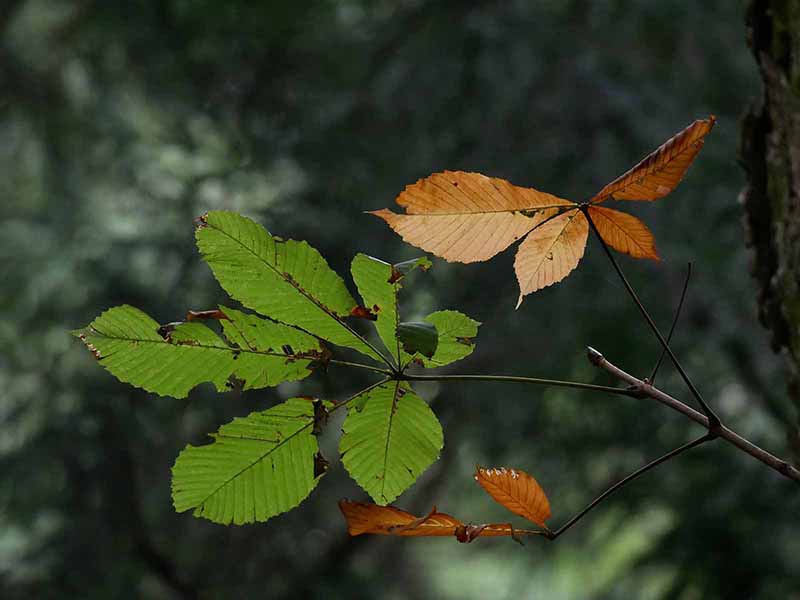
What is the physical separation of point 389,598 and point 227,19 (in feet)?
7.02

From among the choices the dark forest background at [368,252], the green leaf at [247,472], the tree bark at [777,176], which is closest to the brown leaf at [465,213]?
the green leaf at [247,472]

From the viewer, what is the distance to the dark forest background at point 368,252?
286 cm

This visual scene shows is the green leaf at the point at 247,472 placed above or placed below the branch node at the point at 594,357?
below

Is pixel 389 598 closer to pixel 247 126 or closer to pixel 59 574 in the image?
pixel 59 574

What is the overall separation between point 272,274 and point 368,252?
2.38m

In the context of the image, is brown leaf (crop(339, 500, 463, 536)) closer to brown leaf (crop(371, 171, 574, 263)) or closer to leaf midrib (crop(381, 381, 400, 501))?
leaf midrib (crop(381, 381, 400, 501))

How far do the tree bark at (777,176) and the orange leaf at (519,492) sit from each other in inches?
17.9

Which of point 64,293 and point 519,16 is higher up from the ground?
point 519,16

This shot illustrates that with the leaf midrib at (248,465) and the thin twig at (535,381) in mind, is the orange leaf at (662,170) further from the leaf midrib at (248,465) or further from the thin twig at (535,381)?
the leaf midrib at (248,465)

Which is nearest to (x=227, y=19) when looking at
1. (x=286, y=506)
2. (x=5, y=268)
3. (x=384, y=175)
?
(x=384, y=175)

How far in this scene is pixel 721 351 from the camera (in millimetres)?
2871

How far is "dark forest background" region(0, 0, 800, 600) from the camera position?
2.86 m

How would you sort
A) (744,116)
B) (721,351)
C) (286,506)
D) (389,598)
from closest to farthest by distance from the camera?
(286,506) < (744,116) < (721,351) < (389,598)

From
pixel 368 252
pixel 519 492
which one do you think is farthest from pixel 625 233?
pixel 368 252
